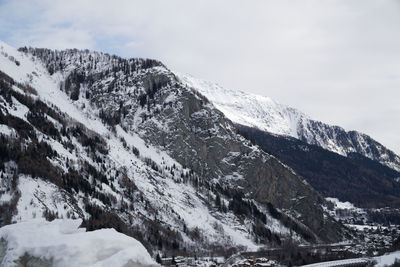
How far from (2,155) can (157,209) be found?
58.5 metres

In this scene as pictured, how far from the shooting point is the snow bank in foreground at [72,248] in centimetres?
1008

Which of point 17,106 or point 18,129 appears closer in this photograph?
point 18,129

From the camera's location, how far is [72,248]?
1019 centimetres

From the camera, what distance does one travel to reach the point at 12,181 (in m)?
125

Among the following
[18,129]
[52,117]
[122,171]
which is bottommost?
[122,171]

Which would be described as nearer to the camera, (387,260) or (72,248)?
(72,248)

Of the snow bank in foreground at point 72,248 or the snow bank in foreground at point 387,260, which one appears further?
the snow bank in foreground at point 387,260

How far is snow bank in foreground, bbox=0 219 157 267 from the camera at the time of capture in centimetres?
1008

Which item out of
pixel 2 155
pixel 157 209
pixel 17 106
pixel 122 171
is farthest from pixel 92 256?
pixel 17 106

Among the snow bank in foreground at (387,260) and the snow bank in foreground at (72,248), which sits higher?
the snow bank in foreground at (72,248)

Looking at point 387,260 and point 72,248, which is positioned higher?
point 72,248

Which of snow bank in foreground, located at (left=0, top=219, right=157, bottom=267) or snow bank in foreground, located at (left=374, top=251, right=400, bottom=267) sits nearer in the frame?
snow bank in foreground, located at (left=0, top=219, right=157, bottom=267)

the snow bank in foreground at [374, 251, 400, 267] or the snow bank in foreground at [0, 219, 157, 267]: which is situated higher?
the snow bank in foreground at [0, 219, 157, 267]

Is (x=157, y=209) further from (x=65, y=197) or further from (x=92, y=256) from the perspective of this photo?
(x=92, y=256)
